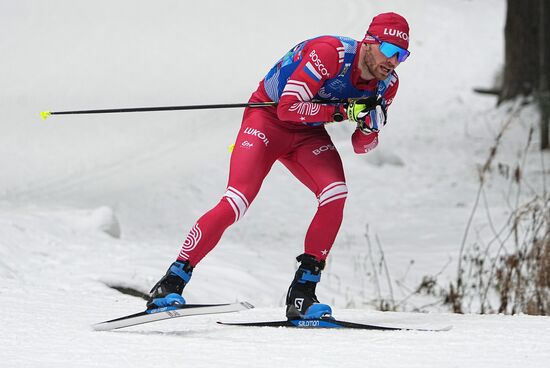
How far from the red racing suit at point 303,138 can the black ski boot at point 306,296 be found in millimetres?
62

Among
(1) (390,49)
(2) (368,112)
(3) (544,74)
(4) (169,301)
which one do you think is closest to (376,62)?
(1) (390,49)

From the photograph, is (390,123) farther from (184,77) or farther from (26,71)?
(26,71)

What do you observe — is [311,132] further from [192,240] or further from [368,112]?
[192,240]

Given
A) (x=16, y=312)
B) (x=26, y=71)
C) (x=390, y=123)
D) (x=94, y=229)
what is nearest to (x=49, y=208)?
(x=94, y=229)

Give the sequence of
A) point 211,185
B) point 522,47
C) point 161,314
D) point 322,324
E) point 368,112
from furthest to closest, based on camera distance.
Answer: point 522,47 → point 211,185 → point 322,324 → point 368,112 → point 161,314

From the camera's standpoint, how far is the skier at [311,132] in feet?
16.0

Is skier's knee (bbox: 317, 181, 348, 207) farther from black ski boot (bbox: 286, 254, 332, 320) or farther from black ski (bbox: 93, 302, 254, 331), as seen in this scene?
black ski (bbox: 93, 302, 254, 331)

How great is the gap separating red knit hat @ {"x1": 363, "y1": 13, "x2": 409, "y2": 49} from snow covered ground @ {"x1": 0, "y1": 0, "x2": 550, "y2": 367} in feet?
4.52

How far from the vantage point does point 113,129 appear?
43.9 ft

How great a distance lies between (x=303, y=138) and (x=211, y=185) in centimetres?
654

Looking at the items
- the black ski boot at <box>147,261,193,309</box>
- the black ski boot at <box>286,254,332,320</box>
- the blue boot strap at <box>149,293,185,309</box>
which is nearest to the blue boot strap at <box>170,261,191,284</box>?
the black ski boot at <box>147,261,193,309</box>

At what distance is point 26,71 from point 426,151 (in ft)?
19.4

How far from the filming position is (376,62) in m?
4.99

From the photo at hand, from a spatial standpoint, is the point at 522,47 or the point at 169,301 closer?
the point at 169,301
